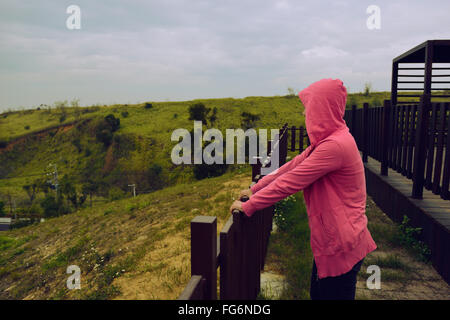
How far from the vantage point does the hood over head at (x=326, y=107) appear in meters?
1.94

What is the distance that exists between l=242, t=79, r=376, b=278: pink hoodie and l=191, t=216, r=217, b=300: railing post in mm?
531

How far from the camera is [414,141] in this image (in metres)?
6.41

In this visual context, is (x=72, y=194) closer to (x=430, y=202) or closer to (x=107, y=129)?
(x=107, y=129)

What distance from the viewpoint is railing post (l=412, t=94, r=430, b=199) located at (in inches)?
179

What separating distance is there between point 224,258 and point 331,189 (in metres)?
0.77

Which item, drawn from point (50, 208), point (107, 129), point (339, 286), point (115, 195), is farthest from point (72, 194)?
point (339, 286)

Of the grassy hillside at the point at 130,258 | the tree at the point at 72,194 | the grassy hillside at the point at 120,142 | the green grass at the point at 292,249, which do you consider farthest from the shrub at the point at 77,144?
the green grass at the point at 292,249

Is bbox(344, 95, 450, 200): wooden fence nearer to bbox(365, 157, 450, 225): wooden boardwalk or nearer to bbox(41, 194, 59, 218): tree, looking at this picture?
bbox(365, 157, 450, 225): wooden boardwalk

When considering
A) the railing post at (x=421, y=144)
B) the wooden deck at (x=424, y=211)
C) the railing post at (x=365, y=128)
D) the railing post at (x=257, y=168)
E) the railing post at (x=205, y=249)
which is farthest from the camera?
the railing post at (x=365, y=128)

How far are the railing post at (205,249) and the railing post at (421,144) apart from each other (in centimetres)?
428

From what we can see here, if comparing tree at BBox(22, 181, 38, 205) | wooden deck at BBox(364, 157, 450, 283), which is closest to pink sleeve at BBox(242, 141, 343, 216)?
wooden deck at BBox(364, 157, 450, 283)

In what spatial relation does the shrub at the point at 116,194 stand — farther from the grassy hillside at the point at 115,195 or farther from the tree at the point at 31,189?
the tree at the point at 31,189

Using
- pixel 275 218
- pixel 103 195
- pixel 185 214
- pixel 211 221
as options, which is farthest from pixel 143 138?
pixel 211 221
